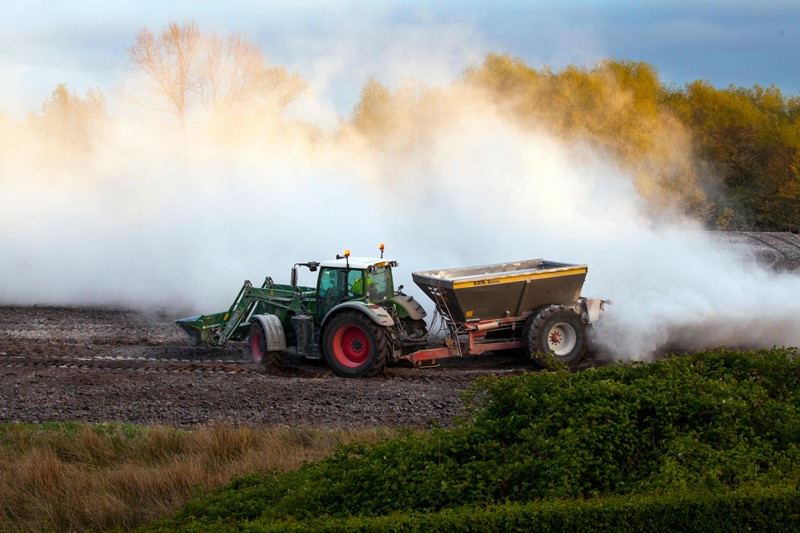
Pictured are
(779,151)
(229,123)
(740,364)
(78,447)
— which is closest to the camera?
(740,364)

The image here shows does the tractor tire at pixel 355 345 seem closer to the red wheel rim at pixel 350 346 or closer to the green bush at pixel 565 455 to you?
the red wheel rim at pixel 350 346

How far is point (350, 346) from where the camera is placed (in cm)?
1678

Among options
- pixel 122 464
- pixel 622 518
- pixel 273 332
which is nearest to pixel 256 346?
pixel 273 332

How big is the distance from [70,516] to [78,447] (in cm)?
234

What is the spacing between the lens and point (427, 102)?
3284 cm

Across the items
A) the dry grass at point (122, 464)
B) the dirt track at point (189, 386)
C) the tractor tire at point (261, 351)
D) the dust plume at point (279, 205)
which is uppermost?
the dust plume at point (279, 205)

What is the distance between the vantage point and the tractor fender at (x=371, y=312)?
16141 mm

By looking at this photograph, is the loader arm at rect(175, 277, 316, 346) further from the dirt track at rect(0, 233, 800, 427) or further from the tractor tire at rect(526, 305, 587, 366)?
the tractor tire at rect(526, 305, 587, 366)

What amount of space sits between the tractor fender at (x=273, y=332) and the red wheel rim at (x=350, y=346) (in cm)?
122

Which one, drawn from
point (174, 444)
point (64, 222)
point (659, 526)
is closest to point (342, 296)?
point (174, 444)

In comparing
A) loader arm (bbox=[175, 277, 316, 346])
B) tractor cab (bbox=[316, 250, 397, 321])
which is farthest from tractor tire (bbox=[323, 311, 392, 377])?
loader arm (bbox=[175, 277, 316, 346])

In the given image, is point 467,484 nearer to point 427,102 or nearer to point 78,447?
point 78,447

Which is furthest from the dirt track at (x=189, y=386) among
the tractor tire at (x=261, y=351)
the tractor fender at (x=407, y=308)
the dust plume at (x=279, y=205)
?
the dust plume at (x=279, y=205)

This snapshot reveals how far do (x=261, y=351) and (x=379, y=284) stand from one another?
2.63 meters
